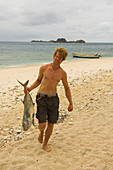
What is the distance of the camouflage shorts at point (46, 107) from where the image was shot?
3.54 metres

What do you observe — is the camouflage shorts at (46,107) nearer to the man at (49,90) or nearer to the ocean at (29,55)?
the man at (49,90)

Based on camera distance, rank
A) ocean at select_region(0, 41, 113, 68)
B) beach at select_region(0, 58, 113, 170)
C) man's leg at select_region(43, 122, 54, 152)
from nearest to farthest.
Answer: beach at select_region(0, 58, 113, 170) < man's leg at select_region(43, 122, 54, 152) < ocean at select_region(0, 41, 113, 68)

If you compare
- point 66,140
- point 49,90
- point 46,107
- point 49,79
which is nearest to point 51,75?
point 49,79

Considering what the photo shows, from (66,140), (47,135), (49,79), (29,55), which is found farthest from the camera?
(29,55)

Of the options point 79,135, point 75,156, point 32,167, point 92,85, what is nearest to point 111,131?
point 79,135

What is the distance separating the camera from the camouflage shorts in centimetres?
354

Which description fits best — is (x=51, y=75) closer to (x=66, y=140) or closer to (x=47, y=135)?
(x=47, y=135)

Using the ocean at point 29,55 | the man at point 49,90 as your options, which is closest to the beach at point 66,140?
the man at point 49,90

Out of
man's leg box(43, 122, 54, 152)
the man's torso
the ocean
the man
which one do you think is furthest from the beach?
the ocean

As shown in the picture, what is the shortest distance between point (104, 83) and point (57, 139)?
6.06 m

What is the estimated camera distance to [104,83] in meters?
9.69

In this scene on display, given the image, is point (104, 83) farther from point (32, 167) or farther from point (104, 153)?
point (32, 167)

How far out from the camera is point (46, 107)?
11.8 ft

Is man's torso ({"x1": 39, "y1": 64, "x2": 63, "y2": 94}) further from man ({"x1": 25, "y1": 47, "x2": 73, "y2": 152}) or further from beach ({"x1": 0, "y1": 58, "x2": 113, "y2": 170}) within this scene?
beach ({"x1": 0, "y1": 58, "x2": 113, "y2": 170})
